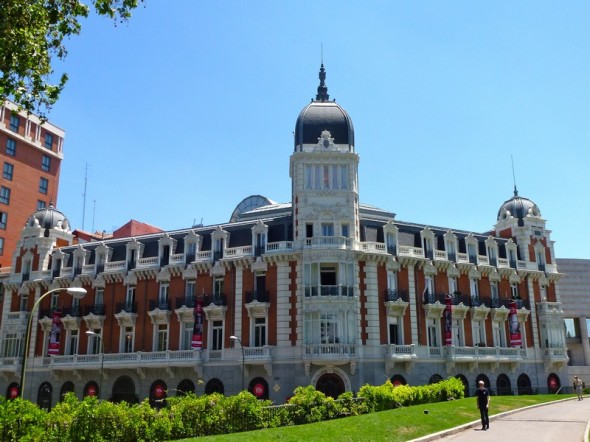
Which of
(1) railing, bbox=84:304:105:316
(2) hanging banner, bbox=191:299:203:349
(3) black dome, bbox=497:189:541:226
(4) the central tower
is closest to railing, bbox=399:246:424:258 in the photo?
(4) the central tower

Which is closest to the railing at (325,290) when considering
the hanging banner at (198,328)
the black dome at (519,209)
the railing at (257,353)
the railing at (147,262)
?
the railing at (257,353)

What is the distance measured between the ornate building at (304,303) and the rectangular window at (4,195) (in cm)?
1130

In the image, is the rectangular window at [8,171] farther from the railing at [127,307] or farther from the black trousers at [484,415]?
the black trousers at [484,415]

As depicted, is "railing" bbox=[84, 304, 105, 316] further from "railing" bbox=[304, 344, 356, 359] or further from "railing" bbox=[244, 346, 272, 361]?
"railing" bbox=[304, 344, 356, 359]

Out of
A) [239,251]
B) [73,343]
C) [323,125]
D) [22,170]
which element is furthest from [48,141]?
[323,125]

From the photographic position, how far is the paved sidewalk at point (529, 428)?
915 inches

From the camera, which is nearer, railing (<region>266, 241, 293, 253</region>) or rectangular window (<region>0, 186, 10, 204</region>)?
railing (<region>266, 241, 293, 253</region>)

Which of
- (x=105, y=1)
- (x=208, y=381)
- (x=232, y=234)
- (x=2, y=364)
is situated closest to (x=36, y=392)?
(x=2, y=364)

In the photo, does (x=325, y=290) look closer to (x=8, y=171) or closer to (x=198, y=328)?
(x=198, y=328)

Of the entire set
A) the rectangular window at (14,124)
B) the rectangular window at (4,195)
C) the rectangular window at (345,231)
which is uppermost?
the rectangular window at (14,124)

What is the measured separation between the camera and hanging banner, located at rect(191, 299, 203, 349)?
4781cm

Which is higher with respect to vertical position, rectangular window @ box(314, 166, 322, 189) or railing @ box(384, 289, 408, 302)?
rectangular window @ box(314, 166, 322, 189)

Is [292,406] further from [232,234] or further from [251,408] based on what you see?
[232,234]

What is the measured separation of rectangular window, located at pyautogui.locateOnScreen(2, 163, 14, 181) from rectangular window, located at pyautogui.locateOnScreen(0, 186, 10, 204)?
134 cm
